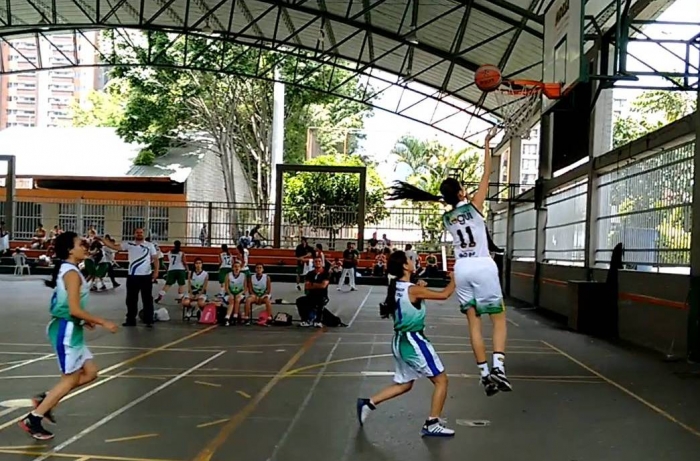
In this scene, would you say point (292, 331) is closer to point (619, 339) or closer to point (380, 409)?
point (619, 339)

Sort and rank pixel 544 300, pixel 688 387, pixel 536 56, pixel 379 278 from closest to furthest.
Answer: pixel 688 387 < pixel 544 300 < pixel 536 56 < pixel 379 278

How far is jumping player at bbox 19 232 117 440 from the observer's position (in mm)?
6758

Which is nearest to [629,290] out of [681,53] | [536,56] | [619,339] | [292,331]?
[619,339]

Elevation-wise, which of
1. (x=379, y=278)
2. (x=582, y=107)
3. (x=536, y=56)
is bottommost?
(x=379, y=278)

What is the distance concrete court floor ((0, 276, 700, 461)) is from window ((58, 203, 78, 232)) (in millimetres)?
25836

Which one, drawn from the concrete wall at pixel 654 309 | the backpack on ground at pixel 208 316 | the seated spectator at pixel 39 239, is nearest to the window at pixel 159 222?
the seated spectator at pixel 39 239

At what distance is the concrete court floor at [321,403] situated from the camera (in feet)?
22.1

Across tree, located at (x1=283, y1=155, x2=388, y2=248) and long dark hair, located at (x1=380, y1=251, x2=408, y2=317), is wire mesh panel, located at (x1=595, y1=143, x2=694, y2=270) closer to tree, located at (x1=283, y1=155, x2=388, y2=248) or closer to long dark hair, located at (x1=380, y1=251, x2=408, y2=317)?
long dark hair, located at (x1=380, y1=251, x2=408, y2=317)

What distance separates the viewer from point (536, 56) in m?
25.1

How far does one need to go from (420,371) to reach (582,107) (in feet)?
44.2

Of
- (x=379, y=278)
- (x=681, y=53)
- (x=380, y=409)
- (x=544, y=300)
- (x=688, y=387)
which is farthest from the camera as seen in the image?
(x=379, y=278)

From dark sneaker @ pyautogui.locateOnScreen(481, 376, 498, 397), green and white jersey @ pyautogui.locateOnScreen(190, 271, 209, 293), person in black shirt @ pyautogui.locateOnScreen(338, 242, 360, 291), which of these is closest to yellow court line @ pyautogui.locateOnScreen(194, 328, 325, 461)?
dark sneaker @ pyautogui.locateOnScreen(481, 376, 498, 397)

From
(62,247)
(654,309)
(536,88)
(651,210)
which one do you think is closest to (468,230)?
(62,247)

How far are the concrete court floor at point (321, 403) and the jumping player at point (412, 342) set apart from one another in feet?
1.00
